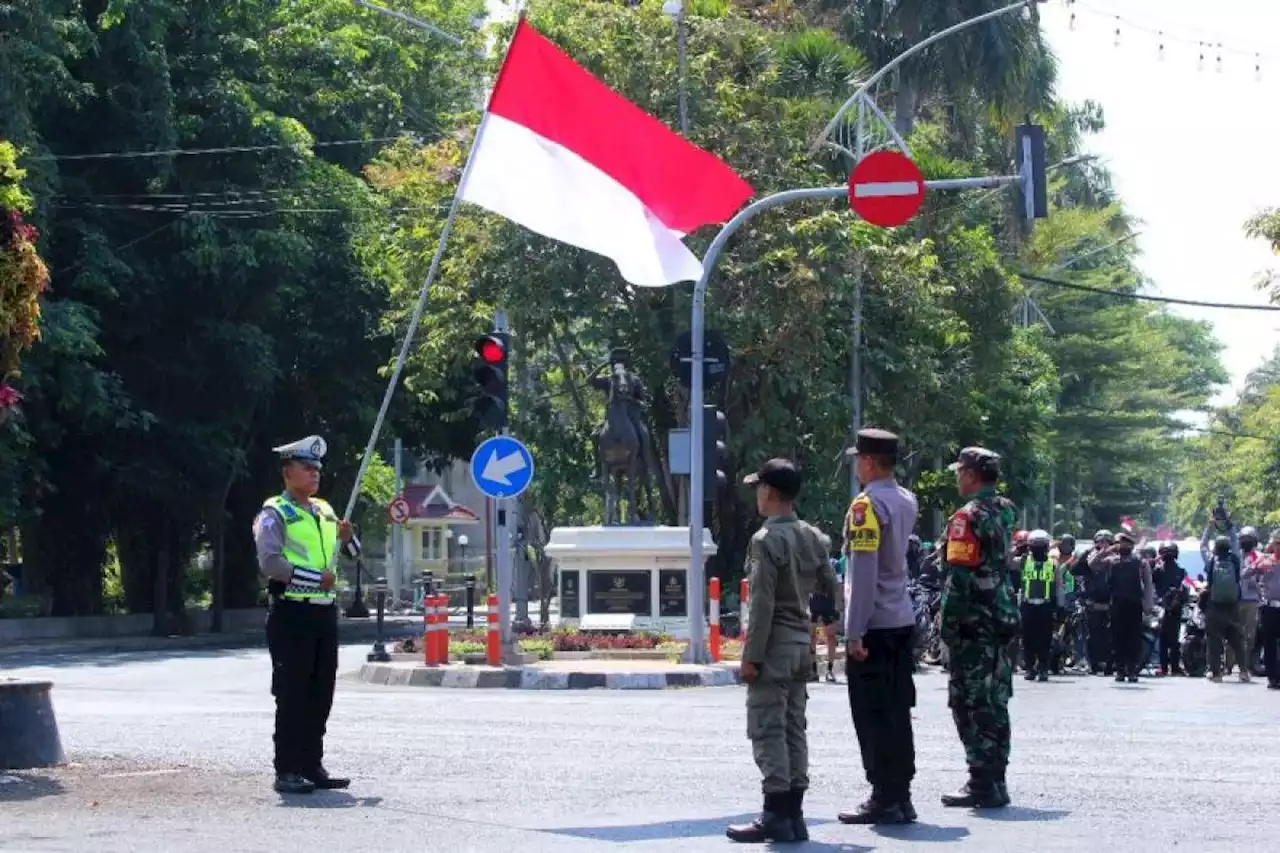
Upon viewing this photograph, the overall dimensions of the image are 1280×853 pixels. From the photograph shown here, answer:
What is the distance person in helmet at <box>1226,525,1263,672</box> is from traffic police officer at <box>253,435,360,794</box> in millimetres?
17309

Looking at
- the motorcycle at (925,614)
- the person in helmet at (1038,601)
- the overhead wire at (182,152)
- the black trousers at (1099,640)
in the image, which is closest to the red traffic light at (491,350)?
the motorcycle at (925,614)

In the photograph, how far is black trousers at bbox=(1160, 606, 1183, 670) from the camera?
2831cm

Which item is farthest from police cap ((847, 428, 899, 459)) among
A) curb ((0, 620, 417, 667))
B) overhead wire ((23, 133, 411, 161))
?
overhead wire ((23, 133, 411, 161))

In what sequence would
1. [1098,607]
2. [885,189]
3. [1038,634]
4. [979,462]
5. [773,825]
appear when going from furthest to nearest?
[1098,607], [1038,634], [885,189], [979,462], [773,825]

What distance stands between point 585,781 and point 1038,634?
14.0 m

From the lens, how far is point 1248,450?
8719 cm

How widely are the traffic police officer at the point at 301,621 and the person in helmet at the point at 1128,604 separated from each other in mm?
15601

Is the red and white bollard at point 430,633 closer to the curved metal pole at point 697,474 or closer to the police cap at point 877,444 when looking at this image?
the curved metal pole at point 697,474

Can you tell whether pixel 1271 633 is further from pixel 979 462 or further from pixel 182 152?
pixel 182 152

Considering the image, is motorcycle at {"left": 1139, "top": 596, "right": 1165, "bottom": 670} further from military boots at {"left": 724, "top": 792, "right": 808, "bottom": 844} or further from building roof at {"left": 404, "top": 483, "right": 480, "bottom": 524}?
building roof at {"left": 404, "top": 483, "right": 480, "bottom": 524}

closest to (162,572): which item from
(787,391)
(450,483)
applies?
(787,391)

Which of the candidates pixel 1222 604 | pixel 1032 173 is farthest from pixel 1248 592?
pixel 1032 173

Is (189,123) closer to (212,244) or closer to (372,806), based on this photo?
(212,244)

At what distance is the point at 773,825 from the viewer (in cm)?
966
